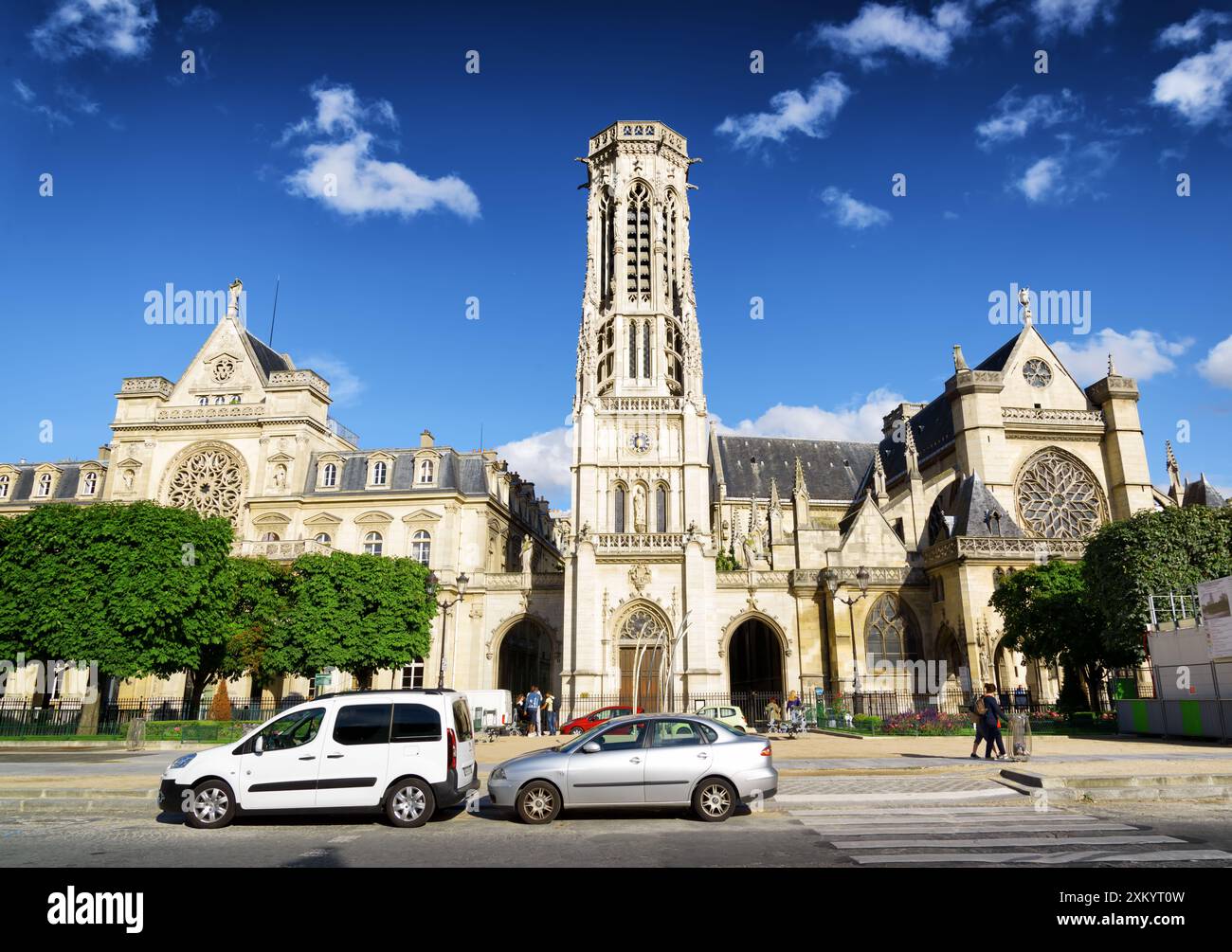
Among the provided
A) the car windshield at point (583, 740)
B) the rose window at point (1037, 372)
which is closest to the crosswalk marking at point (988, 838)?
the car windshield at point (583, 740)

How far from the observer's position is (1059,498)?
39500mm

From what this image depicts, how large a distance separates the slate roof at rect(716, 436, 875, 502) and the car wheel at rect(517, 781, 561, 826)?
133 feet

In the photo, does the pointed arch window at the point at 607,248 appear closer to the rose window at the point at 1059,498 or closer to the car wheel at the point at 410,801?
the rose window at the point at 1059,498

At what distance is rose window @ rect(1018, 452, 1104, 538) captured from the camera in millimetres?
38844

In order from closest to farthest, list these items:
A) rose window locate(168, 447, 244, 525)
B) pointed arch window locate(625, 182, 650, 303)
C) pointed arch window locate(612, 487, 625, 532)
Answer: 1. pointed arch window locate(612, 487, 625, 532)
2. rose window locate(168, 447, 244, 525)
3. pointed arch window locate(625, 182, 650, 303)

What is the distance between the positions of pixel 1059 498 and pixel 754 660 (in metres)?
17.7

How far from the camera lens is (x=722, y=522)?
156 feet

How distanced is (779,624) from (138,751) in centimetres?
2505

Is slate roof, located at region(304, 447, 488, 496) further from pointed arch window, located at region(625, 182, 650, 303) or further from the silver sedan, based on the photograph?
the silver sedan

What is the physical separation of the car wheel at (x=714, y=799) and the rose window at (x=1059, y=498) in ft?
114

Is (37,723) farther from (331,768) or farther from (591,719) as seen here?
(331,768)

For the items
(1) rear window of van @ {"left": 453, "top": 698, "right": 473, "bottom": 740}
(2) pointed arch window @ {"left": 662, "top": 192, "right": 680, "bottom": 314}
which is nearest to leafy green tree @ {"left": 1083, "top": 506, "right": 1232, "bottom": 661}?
(1) rear window of van @ {"left": 453, "top": 698, "right": 473, "bottom": 740}

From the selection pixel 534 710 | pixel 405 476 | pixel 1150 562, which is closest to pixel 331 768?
pixel 534 710
